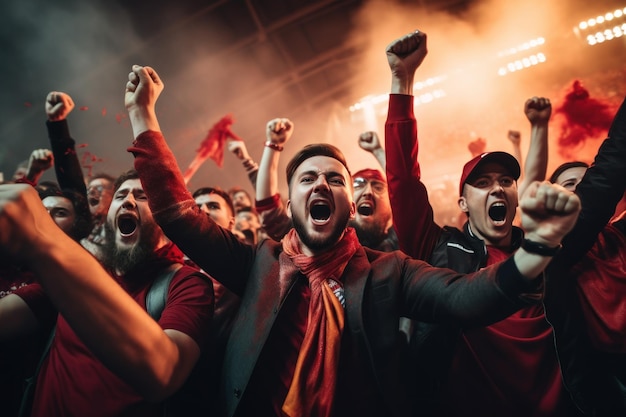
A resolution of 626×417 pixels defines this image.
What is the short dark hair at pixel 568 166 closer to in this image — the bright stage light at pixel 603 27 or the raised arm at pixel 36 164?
the raised arm at pixel 36 164

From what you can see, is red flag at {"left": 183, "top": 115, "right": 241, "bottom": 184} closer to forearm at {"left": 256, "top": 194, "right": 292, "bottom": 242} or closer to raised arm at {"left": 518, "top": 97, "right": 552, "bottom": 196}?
forearm at {"left": 256, "top": 194, "right": 292, "bottom": 242}

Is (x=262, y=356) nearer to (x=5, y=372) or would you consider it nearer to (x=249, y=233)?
(x=5, y=372)

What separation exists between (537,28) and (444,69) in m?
2.24

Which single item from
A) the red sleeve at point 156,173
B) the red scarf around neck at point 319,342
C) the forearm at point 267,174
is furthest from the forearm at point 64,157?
the red scarf around neck at point 319,342

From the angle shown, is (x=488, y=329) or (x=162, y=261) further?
(x=162, y=261)

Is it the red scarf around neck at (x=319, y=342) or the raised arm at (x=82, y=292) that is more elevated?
the raised arm at (x=82, y=292)

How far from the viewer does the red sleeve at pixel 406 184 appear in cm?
193

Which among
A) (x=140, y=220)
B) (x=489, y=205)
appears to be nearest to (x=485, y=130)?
(x=489, y=205)

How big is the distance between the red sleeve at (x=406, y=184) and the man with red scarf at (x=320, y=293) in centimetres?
36

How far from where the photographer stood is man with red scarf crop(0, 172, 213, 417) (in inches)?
37.6

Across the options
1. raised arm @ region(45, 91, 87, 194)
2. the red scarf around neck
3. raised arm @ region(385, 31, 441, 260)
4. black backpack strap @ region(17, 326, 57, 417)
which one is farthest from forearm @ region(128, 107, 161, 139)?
raised arm @ region(45, 91, 87, 194)

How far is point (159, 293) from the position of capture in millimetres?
1715

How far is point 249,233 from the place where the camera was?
425cm

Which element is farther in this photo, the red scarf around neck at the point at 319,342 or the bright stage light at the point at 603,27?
the bright stage light at the point at 603,27
